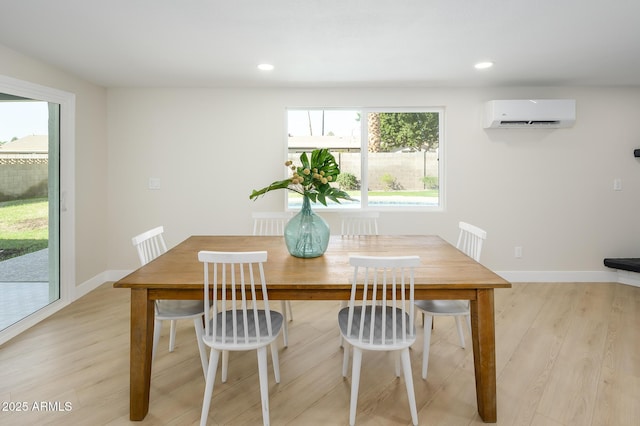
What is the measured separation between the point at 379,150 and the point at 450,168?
2.65ft

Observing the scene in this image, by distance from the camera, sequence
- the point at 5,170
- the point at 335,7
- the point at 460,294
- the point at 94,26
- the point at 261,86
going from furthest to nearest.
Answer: the point at 261,86, the point at 5,170, the point at 94,26, the point at 335,7, the point at 460,294

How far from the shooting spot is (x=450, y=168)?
4.03m

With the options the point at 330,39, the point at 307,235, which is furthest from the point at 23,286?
the point at 330,39

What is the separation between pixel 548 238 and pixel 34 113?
16.8ft

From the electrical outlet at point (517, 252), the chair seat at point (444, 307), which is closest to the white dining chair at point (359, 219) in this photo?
the chair seat at point (444, 307)

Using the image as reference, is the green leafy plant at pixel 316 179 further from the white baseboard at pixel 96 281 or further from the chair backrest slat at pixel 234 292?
the white baseboard at pixel 96 281

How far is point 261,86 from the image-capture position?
12.8 feet

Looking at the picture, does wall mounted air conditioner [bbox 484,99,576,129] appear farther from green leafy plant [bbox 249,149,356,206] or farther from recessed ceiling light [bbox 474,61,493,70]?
green leafy plant [bbox 249,149,356,206]

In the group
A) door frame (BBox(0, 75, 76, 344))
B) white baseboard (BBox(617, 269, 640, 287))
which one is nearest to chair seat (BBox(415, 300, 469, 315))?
white baseboard (BBox(617, 269, 640, 287))

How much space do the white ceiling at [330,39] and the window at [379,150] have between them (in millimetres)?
479

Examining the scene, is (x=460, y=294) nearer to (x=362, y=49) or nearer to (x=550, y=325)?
(x=550, y=325)

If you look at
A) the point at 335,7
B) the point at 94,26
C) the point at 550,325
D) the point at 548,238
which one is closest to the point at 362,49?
the point at 335,7

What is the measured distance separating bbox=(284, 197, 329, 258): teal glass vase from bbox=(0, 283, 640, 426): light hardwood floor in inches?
29.3

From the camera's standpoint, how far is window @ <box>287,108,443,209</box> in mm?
4121
